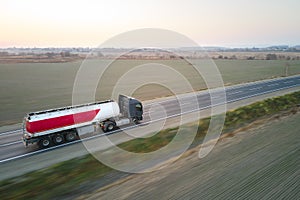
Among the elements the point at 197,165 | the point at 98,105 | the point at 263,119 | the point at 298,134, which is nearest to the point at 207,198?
the point at 197,165

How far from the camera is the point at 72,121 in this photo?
18047mm

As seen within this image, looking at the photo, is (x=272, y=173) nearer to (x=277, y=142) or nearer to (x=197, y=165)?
(x=197, y=165)

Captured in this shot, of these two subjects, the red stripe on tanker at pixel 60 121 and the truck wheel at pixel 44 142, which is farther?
the truck wheel at pixel 44 142

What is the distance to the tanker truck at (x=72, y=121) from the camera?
661 inches

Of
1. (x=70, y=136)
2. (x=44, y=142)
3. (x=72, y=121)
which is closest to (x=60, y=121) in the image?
(x=72, y=121)

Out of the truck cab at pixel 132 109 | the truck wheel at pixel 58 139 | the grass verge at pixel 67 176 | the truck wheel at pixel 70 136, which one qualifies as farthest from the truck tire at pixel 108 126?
the truck wheel at pixel 58 139

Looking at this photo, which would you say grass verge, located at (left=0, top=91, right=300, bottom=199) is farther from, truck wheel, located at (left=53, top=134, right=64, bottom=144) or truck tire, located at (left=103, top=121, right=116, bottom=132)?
truck wheel, located at (left=53, top=134, right=64, bottom=144)

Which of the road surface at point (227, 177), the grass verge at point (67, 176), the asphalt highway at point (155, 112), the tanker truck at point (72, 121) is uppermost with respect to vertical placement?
the tanker truck at point (72, 121)

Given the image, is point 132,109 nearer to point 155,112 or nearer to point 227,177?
point 155,112

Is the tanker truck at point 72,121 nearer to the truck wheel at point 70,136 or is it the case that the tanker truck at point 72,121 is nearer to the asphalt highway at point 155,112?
the truck wheel at point 70,136

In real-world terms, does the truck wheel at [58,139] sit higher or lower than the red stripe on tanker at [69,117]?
lower

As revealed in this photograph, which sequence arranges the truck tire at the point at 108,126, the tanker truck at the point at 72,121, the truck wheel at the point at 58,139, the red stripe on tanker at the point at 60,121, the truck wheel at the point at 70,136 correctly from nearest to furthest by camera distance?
the red stripe on tanker at the point at 60,121
the tanker truck at the point at 72,121
the truck wheel at the point at 58,139
the truck wheel at the point at 70,136
the truck tire at the point at 108,126

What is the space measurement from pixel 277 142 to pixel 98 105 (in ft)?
41.4

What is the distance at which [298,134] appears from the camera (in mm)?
17156
